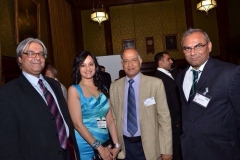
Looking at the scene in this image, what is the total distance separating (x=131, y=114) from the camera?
7.79 ft

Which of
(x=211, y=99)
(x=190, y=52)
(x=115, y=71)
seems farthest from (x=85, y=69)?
(x=115, y=71)

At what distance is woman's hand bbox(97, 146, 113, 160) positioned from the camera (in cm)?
217

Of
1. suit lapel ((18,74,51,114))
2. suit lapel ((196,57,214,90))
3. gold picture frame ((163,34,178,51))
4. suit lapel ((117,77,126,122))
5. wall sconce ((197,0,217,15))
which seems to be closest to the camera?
suit lapel ((18,74,51,114))

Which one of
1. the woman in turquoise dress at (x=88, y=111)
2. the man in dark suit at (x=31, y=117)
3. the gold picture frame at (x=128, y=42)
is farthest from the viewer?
the gold picture frame at (x=128, y=42)

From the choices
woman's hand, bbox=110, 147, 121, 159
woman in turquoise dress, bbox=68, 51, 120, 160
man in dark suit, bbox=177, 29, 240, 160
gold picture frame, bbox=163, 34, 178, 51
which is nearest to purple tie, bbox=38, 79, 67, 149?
woman in turquoise dress, bbox=68, 51, 120, 160

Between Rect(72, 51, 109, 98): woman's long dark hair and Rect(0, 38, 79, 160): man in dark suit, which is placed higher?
Rect(72, 51, 109, 98): woman's long dark hair

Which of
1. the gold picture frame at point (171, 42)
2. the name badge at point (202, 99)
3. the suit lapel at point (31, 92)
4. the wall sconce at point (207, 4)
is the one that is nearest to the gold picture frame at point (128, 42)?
the gold picture frame at point (171, 42)

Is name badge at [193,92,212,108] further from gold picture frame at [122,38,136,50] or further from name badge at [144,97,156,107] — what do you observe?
gold picture frame at [122,38,136,50]

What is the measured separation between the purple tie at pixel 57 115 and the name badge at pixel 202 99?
106 cm

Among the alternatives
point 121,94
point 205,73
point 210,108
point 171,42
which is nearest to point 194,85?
point 205,73

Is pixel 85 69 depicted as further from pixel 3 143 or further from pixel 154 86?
pixel 3 143

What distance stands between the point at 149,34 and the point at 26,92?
7789 millimetres

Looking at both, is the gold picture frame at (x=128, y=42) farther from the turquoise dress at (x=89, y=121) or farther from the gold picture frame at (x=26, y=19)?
the turquoise dress at (x=89, y=121)

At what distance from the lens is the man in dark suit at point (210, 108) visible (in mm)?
1845
